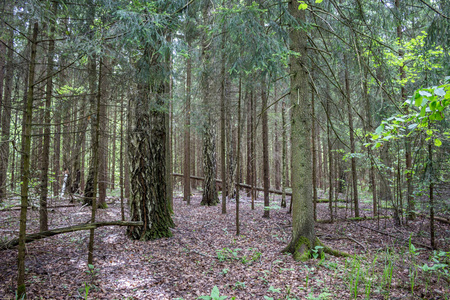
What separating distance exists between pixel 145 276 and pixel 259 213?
271 inches

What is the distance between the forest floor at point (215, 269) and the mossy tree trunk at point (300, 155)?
473mm

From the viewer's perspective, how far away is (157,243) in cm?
620

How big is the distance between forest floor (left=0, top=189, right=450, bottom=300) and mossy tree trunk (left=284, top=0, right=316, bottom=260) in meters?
0.47

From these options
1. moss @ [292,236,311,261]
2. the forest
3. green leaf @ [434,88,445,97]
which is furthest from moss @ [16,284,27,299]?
green leaf @ [434,88,445,97]

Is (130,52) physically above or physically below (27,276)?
above

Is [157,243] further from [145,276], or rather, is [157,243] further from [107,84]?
[107,84]

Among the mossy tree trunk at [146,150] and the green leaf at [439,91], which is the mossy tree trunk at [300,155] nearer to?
the mossy tree trunk at [146,150]

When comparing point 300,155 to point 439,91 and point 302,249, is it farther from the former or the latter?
point 439,91

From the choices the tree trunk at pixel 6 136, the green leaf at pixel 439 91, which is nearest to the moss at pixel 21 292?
the tree trunk at pixel 6 136

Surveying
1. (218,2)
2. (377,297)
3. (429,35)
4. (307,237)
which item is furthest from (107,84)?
(429,35)

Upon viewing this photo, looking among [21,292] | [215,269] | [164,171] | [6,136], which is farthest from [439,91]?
[6,136]

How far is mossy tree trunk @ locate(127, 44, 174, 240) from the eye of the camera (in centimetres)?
635

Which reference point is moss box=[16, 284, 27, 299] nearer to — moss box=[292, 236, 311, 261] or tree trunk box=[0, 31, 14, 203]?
tree trunk box=[0, 31, 14, 203]

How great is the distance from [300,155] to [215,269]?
311 cm
